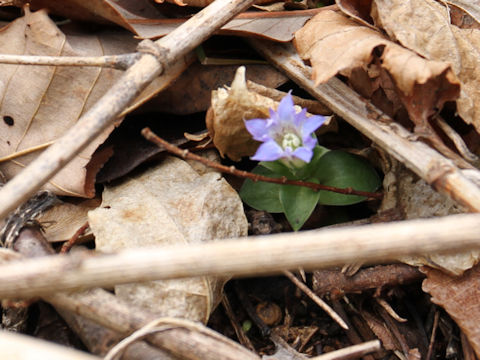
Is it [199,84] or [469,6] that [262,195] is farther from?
[469,6]

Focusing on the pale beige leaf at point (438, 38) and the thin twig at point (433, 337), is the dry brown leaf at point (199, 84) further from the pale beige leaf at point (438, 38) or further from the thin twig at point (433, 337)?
the thin twig at point (433, 337)

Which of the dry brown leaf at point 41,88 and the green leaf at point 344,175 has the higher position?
the dry brown leaf at point 41,88

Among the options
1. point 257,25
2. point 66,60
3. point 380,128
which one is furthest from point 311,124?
point 66,60

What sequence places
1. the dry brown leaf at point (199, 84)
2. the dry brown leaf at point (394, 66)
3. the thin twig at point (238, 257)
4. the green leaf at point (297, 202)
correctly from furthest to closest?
the dry brown leaf at point (199, 84) → the green leaf at point (297, 202) → the dry brown leaf at point (394, 66) → the thin twig at point (238, 257)

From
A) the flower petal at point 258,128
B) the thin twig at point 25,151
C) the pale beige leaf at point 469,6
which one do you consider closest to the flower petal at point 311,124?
the flower petal at point 258,128

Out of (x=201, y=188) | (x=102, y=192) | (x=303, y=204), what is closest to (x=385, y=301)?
(x=303, y=204)

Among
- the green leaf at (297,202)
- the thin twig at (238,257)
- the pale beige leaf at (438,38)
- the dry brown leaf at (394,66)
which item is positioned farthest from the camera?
the green leaf at (297,202)

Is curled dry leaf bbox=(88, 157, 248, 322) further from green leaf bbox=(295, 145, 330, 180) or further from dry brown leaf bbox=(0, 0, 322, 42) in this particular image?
dry brown leaf bbox=(0, 0, 322, 42)

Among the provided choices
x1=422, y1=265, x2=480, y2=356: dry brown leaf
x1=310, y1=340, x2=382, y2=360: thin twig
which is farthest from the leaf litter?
x1=310, y1=340, x2=382, y2=360: thin twig
